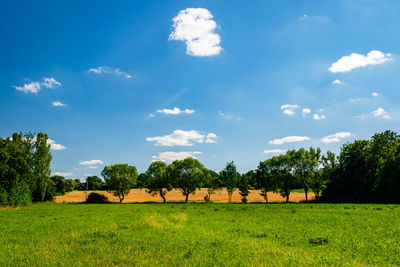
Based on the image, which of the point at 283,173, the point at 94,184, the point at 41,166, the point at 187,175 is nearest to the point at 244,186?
the point at 283,173

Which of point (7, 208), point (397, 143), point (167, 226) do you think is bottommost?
point (7, 208)

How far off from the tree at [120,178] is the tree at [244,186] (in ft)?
123

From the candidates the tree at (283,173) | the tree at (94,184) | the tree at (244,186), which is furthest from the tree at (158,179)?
the tree at (94,184)

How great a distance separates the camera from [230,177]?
76.8 meters

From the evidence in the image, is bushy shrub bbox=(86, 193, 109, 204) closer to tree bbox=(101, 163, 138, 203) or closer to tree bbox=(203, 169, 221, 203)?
tree bbox=(101, 163, 138, 203)

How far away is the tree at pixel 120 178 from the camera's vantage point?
82312mm

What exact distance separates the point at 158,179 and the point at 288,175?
→ 4237 cm

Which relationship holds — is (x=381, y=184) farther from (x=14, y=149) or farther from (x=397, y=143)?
(x=14, y=149)

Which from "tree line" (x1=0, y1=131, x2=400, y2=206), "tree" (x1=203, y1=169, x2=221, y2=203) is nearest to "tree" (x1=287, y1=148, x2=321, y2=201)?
"tree line" (x1=0, y1=131, x2=400, y2=206)

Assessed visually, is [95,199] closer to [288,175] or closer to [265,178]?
[265,178]

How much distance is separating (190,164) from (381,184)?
54.8 meters

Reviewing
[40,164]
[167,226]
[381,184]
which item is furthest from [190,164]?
[167,226]

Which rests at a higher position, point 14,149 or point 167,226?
point 14,149

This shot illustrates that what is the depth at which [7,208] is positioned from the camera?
46.2 metres
